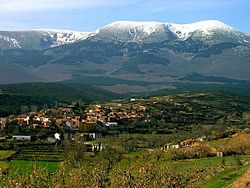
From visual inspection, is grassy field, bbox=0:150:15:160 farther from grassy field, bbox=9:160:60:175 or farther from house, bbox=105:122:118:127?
house, bbox=105:122:118:127

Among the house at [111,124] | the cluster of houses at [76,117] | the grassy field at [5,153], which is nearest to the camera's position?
the grassy field at [5,153]

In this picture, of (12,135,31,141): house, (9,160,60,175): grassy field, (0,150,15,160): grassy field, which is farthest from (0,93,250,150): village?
(9,160,60,175): grassy field

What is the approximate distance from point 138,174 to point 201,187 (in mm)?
14301

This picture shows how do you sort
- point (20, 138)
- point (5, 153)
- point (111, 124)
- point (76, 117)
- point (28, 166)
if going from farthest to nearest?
point (76, 117), point (111, 124), point (20, 138), point (5, 153), point (28, 166)

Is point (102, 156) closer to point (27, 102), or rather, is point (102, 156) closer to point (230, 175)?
point (230, 175)

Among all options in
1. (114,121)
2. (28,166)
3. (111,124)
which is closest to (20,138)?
(111,124)

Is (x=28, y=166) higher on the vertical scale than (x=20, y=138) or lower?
higher

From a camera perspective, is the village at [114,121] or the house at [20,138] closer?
the house at [20,138]

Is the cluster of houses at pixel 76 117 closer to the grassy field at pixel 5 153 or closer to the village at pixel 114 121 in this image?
the village at pixel 114 121

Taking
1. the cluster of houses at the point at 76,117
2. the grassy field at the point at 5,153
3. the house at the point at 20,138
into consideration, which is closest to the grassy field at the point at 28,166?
the grassy field at the point at 5,153

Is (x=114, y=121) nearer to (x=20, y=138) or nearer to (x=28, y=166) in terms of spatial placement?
(x=20, y=138)

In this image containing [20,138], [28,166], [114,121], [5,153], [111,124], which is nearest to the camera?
[28,166]

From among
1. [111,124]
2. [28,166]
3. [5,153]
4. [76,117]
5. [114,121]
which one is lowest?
[114,121]

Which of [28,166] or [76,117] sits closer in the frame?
[28,166]
